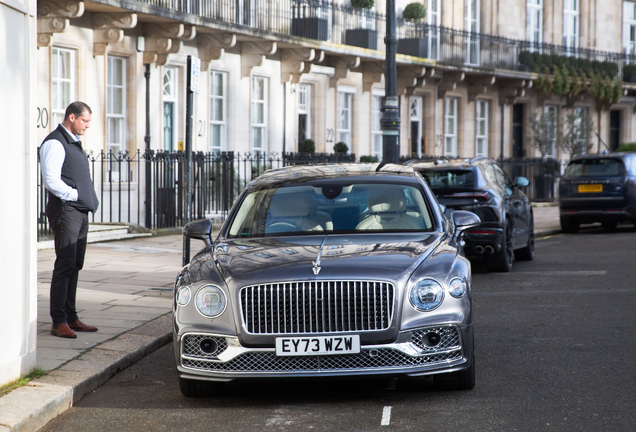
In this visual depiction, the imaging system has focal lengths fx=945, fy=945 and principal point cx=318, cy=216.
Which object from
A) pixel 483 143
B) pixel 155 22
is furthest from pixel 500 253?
pixel 483 143

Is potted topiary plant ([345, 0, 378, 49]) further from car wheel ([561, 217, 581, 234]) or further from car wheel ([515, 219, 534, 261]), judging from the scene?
car wheel ([515, 219, 534, 261])

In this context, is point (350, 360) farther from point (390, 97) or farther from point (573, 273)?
point (390, 97)

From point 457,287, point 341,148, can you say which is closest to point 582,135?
point 341,148

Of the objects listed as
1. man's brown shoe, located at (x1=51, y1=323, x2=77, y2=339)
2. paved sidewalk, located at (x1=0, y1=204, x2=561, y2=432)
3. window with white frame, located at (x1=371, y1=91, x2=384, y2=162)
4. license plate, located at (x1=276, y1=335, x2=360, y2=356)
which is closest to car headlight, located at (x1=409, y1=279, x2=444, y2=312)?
license plate, located at (x1=276, y1=335, x2=360, y2=356)

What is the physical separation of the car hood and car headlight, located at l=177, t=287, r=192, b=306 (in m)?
0.25

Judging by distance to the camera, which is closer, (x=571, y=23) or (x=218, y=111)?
(x=218, y=111)

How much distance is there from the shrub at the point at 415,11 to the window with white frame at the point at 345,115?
2.94 metres

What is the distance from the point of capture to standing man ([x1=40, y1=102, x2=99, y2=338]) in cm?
751

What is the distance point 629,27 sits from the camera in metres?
42.2

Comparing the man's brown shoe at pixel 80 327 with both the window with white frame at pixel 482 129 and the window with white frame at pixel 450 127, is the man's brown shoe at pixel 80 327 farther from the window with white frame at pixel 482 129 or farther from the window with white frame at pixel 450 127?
the window with white frame at pixel 482 129

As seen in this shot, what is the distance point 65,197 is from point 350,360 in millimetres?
3044

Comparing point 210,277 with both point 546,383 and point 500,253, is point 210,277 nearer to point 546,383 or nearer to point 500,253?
point 546,383

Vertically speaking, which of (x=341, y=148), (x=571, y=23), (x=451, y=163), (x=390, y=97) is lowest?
(x=451, y=163)

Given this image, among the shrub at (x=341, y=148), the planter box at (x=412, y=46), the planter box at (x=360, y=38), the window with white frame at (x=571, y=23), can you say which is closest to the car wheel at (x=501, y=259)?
the shrub at (x=341, y=148)
